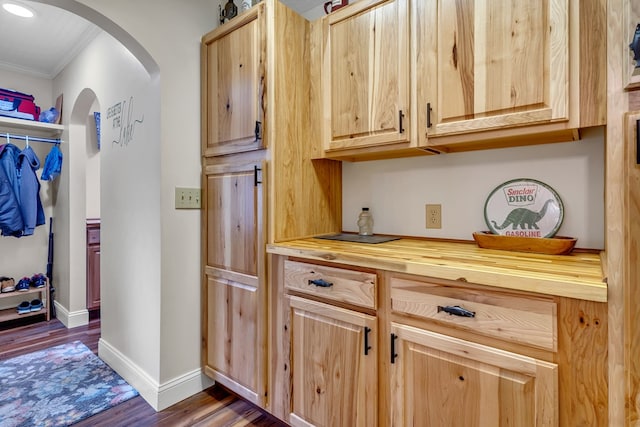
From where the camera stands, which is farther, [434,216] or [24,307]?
[24,307]

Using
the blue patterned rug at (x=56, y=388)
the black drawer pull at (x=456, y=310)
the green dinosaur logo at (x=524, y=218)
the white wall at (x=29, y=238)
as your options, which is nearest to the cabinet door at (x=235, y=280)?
the blue patterned rug at (x=56, y=388)

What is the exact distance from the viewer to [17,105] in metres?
2.97

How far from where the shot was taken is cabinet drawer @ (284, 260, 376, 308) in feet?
4.03

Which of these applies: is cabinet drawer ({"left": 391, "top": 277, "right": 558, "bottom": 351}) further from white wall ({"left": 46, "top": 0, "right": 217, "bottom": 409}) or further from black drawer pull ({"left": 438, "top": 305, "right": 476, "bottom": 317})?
white wall ({"left": 46, "top": 0, "right": 217, "bottom": 409})

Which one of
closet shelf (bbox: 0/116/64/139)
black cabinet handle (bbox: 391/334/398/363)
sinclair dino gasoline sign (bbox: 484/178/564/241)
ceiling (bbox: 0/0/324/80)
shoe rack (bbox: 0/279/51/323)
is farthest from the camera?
shoe rack (bbox: 0/279/51/323)

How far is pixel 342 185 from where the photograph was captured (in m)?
1.96

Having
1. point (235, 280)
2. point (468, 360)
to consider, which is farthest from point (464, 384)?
point (235, 280)

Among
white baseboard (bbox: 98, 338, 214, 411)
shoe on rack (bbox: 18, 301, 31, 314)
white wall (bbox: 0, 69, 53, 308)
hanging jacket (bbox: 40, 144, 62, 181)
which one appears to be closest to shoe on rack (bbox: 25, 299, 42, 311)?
shoe on rack (bbox: 18, 301, 31, 314)

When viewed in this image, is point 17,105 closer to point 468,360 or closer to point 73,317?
point 73,317

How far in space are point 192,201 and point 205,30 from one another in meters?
1.01

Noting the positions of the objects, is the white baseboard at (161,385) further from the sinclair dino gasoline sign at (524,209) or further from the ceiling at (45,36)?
the ceiling at (45,36)

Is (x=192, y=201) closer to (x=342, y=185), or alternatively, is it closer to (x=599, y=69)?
(x=342, y=185)

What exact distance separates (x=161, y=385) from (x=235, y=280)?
2.32 ft

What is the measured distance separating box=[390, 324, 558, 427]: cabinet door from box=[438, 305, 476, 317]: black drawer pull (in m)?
0.09
